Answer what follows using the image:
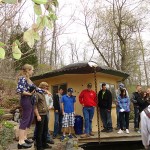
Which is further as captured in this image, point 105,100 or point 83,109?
point 105,100

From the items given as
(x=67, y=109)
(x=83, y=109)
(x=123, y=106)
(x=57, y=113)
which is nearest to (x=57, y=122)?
(x=57, y=113)

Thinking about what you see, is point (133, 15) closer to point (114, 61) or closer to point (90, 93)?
point (114, 61)

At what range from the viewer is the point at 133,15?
2419 centimetres

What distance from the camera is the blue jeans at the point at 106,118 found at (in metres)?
10.6

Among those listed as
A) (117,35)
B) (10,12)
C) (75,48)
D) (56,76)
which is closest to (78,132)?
(56,76)

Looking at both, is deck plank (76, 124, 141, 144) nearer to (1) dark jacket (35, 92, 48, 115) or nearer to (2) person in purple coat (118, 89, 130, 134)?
(2) person in purple coat (118, 89, 130, 134)

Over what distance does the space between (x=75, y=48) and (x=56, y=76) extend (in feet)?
83.1

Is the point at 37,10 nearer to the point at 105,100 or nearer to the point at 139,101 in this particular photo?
the point at 105,100

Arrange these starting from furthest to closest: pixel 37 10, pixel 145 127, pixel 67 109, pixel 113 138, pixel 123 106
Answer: pixel 123 106 → pixel 113 138 → pixel 67 109 → pixel 145 127 → pixel 37 10

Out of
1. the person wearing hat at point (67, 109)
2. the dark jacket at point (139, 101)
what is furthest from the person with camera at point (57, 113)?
the dark jacket at point (139, 101)

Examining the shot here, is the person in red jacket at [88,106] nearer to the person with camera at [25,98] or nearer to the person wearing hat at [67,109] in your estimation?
the person wearing hat at [67,109]

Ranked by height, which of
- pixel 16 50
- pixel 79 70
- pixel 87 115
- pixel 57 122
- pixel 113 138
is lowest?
pixel 113 138

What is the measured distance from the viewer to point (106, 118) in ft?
35.2

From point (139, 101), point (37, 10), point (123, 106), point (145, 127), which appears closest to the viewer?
point (37, 10)
